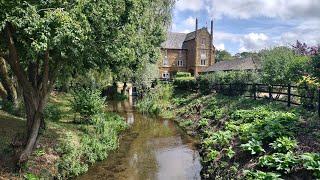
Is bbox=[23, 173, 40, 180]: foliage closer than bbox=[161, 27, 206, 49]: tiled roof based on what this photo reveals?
Yes

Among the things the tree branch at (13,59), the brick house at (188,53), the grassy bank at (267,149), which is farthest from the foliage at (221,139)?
the brick house at (188,53)

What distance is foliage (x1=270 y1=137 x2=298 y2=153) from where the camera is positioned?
8656 mm

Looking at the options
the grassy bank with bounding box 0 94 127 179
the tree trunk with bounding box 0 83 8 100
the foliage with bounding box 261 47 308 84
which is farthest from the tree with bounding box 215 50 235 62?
the tree trunk with bounding box 0 83 8 100

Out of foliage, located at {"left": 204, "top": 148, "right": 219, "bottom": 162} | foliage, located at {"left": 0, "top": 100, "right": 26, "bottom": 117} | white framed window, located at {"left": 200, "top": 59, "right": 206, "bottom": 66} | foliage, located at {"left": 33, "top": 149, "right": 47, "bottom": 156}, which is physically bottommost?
foliage, located at {"left": 204, "top": 148, "right": 219, "bottom": 162}

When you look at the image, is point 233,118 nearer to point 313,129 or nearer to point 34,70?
point 313,129

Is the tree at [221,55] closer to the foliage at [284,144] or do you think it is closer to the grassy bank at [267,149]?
the grassy bank at [267,149]

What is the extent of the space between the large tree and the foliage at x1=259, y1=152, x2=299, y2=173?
5.70 meters

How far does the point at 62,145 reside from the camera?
10797mm

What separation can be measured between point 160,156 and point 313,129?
239 inches

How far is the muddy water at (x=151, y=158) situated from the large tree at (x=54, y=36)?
3167 mm

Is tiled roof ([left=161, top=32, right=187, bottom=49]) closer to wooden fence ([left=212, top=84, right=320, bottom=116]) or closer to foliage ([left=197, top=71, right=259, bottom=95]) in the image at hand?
foliage ([left=197, top=71, right=259, bottom=95])

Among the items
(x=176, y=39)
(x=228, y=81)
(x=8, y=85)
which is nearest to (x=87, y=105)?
(x=8, y=85)

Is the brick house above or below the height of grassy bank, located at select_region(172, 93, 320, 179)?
above

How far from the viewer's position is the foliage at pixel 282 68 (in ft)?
58.2
